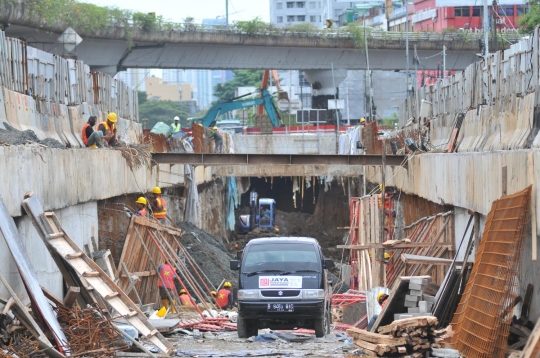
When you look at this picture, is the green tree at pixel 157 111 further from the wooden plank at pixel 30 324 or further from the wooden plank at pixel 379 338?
the wooden plank at pixel 30 324

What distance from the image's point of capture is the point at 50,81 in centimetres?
2473

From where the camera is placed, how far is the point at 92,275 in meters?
14.6

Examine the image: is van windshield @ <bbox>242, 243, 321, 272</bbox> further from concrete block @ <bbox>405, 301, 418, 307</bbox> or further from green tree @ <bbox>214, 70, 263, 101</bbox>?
green tree @ <bbox>214, 70, 263, 101</bbox>

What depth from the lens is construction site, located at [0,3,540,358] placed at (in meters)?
13.1

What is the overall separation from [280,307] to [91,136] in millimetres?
8336

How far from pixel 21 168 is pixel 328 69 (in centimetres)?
5387

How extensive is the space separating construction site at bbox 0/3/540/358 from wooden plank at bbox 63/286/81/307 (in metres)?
0.04

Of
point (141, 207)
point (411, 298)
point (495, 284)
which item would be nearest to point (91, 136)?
point (141, 207)

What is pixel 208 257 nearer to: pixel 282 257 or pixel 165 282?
pixel 165 282

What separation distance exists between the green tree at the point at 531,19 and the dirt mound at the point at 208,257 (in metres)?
29.5

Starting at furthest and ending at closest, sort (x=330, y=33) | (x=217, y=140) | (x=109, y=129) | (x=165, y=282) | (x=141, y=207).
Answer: (x=330, y=33), (x=217, y=140), (x=109, y=129), (x=141, y=207), (x=165, y=282)

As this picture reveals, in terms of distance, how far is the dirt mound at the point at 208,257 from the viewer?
29.0 metres

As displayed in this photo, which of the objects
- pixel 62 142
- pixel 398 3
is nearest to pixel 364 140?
pixel 62 142

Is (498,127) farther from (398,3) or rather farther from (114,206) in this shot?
(398,3)
